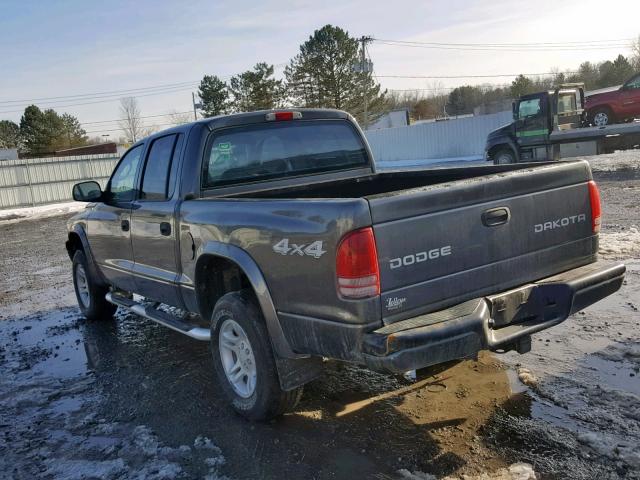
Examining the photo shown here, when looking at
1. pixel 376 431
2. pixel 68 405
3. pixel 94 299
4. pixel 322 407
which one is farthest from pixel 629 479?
pixel 94 299

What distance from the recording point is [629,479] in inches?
115

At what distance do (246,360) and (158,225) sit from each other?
1.46m

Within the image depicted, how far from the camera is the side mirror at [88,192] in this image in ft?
19.6

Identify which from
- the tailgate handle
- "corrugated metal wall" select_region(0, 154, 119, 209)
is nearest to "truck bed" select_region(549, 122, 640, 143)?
the tailgate handle

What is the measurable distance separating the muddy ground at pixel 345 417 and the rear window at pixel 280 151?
1681mm

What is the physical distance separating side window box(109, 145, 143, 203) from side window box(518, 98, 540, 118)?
15.2 m

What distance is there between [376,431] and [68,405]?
2.45 meters

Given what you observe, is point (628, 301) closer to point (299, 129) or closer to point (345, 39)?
point (299, 129)

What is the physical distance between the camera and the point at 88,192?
6.00 metres

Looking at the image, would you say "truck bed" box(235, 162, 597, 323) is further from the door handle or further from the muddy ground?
the door handle

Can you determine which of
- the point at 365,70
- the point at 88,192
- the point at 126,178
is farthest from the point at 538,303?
the point at 365,70

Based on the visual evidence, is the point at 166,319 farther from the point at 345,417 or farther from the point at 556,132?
the point at 556,132

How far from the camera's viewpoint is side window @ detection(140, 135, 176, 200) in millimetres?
4844

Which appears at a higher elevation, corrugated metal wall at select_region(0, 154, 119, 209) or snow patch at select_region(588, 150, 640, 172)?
corrugated metal wall at select_region(0, 154, 119, 209)
